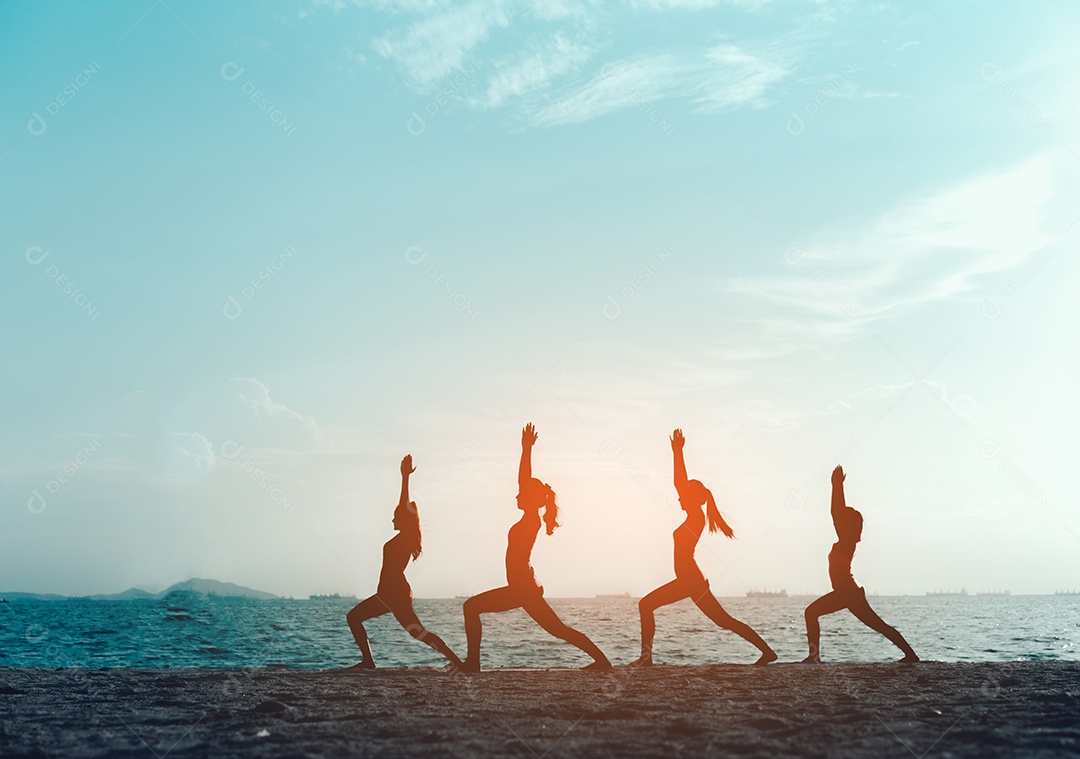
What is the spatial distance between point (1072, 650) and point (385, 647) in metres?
19.3

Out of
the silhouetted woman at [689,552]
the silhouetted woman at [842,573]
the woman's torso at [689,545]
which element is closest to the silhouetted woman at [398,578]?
A: the silhouetted woman at [689,552]

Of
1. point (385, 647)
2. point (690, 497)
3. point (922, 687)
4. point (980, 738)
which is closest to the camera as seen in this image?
point (980, 738)

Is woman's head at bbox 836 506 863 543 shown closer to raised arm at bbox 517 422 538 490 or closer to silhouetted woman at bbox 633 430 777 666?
silhouetted woman at bbox 633 430 777 666

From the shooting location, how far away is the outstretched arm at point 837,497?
39.8ft

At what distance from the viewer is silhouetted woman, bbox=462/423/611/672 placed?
1059 cm

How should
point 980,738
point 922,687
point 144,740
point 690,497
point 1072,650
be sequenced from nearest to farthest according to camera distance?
point 980,738 < point 144,740 < point 922,687 < point 690,497 < point 1072,650

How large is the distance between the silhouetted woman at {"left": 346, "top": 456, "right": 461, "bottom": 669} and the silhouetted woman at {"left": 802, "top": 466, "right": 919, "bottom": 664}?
541cm

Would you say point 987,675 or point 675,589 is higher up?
point 675,589

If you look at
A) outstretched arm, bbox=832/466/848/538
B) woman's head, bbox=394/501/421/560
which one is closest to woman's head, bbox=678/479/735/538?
outstretched arm, bbox=832/466/848/538

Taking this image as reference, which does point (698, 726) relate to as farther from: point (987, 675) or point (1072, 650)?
point (1072, 650)

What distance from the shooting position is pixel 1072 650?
2233cm

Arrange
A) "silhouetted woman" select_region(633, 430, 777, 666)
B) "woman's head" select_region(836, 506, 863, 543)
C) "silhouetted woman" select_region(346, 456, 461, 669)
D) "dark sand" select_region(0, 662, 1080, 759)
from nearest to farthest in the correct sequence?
"dark sand" select_region(0, 662, 1080, 759) → "silhouetted woman" select_region(346, 456, 461, 669) → "silhouetted woman" select_region(633, 430, 777, 666) → "woman's head" select_region(836, 506, 863, 543)

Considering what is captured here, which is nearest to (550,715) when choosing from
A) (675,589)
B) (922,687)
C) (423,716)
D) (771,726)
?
(423,716)

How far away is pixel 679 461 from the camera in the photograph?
11734 mm
